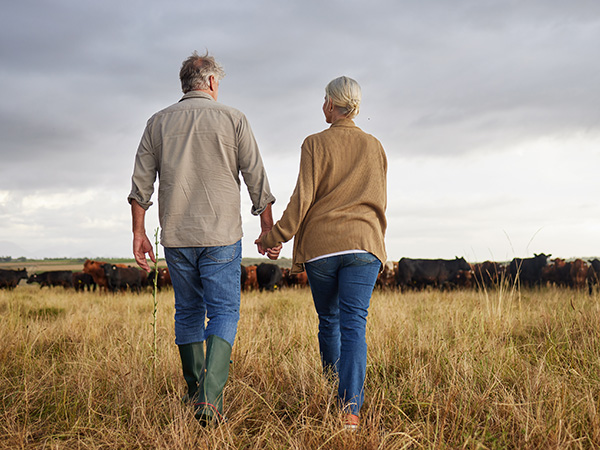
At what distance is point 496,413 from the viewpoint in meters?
2.98

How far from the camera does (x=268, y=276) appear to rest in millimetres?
17953

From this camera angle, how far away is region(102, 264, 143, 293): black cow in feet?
58.3

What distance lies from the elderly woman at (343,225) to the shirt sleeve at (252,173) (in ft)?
0.86

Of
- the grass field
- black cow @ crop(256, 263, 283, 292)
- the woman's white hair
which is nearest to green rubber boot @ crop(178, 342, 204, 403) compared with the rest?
the grass field

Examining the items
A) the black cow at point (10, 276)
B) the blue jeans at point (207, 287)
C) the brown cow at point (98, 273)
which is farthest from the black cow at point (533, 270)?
the black cow at point (10, 276)

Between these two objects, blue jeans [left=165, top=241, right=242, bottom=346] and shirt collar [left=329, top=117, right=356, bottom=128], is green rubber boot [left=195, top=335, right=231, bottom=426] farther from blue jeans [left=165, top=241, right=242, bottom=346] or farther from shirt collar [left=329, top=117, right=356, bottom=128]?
shirt collar [left=329, top=117, right=356, bottom=128]

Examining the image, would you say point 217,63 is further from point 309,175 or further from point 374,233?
point 374,233

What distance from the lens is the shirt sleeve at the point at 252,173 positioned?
3.20 metres

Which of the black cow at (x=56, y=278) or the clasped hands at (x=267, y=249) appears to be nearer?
the clasped hands at (x=267, y=249)

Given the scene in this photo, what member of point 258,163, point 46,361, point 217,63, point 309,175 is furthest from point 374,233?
point 46,361

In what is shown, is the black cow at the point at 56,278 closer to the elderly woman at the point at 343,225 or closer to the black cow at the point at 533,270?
the black cow at the point at 533,270

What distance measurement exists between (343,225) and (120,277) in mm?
Answer: 16572

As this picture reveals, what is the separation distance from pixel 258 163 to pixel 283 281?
50.4ft

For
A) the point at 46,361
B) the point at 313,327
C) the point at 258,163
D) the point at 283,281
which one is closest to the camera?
the point at 258,163
